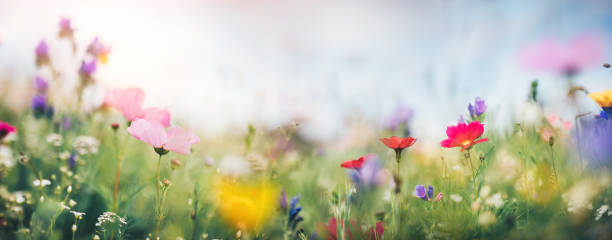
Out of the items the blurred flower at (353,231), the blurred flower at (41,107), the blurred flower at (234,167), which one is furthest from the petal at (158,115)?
the blurred flower at (41,107)

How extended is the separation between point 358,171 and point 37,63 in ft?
6.29

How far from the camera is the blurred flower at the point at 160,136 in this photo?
1.04 metres

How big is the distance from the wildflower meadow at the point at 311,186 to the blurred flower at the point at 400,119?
0.06ft

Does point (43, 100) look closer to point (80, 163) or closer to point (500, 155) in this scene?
point (80, 163)

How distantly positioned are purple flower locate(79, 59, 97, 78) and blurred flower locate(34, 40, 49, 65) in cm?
39

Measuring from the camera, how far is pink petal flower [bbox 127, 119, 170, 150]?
1036 mm

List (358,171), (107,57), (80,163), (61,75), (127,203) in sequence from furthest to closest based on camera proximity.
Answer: (61,75) → (107,57) → (80,163) → (127,203) → (358,171)

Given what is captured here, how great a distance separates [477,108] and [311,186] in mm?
983

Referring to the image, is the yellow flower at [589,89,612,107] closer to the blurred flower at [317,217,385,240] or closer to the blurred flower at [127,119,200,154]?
the blurred flower at [317,217,385,240]

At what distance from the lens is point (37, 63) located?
195cm

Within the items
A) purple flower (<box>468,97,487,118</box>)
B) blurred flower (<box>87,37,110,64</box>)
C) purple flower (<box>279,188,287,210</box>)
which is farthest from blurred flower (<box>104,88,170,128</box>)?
purple flower (<box>468,97,487,118</box>)

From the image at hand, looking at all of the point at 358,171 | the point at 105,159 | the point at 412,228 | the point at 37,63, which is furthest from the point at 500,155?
the point at 37,63

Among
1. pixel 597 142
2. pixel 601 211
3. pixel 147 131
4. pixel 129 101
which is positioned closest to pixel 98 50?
pixel 129 101

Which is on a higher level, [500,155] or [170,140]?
[170,140]
